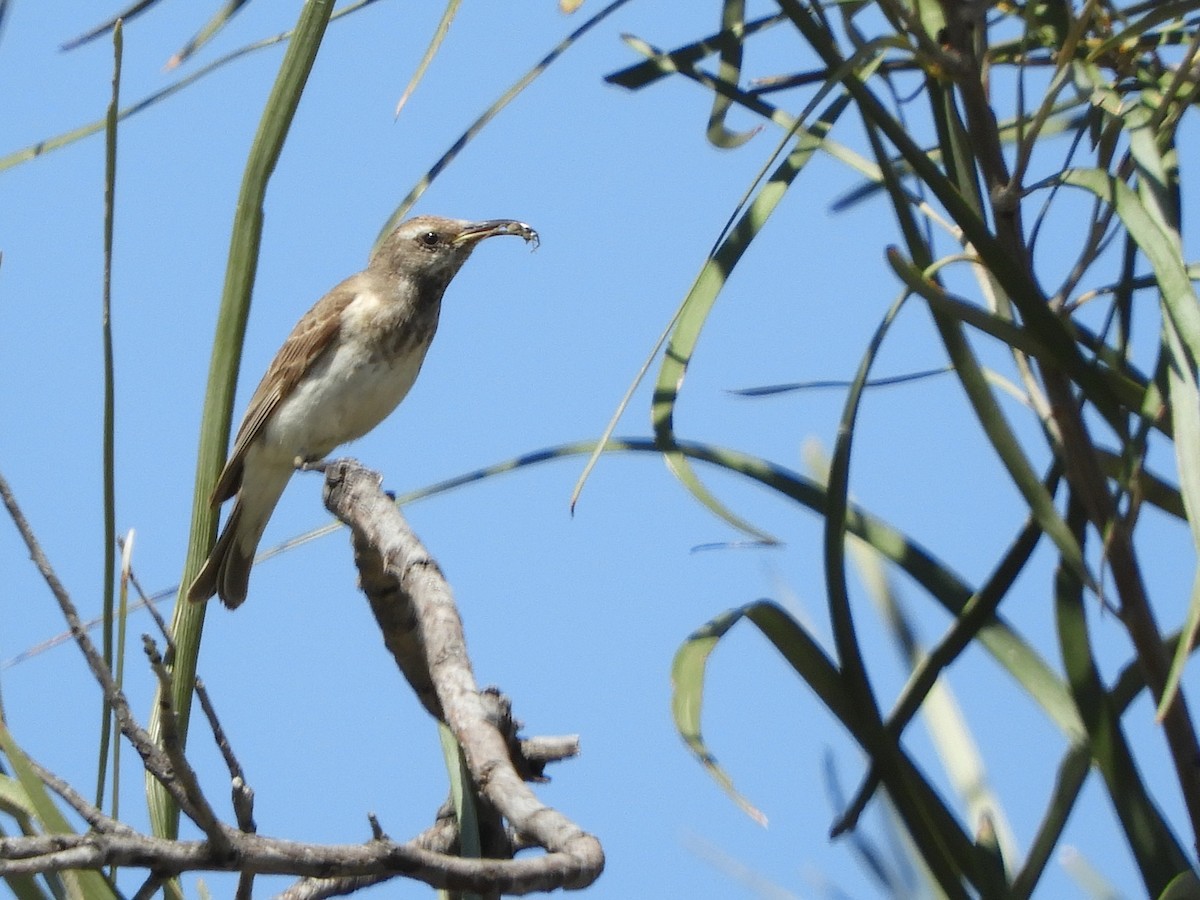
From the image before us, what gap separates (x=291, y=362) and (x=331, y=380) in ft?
0.79

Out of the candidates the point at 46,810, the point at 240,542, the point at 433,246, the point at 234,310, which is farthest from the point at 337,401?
the point at 46,810

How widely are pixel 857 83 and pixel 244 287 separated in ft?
2.66

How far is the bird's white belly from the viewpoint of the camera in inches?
179

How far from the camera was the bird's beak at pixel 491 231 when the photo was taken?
4.74m

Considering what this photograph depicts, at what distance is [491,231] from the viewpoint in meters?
4.95

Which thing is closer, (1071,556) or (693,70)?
(1071,556)

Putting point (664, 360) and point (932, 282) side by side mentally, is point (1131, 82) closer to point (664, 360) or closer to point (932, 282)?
point (932, 282)

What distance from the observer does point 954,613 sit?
1.86 metres

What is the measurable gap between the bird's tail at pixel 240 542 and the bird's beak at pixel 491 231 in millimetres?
1031

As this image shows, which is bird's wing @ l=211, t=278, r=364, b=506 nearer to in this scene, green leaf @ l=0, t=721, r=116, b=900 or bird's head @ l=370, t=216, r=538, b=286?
bird's head @ l=370, t=216, r=538, b=286

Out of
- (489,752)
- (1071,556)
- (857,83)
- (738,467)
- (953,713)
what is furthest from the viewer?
(953,713)

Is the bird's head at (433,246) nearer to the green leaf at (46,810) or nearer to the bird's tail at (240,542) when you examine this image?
the bird's tail at (240,542)

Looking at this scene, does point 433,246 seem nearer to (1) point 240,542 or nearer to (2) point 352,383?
(2) point 352,383

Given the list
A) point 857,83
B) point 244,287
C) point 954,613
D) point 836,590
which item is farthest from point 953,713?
point 244,287
